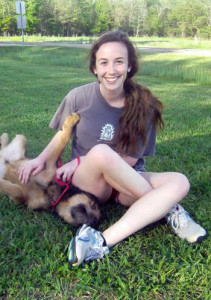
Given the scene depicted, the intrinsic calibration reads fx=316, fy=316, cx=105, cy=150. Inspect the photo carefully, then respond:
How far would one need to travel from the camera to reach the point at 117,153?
96.8 inches

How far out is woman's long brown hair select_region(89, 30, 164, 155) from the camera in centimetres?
254

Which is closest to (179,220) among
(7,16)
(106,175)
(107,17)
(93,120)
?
(106,175)

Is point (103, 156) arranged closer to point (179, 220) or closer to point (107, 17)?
point (179, 220)

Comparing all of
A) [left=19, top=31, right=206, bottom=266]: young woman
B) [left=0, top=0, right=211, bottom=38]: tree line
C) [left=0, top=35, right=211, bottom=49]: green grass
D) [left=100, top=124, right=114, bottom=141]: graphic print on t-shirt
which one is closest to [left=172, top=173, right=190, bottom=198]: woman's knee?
[left=19, top=31, right=206, bottom=266]: young woman

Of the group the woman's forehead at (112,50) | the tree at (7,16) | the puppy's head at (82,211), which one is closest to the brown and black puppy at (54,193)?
the puppy's head at (82,211)

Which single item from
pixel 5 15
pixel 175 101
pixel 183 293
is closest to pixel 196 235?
pixel 183 293

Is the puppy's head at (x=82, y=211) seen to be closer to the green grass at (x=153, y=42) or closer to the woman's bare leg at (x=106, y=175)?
the woman's bare leg at (x=106, y=175)

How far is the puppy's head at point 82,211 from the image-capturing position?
7.99 feet

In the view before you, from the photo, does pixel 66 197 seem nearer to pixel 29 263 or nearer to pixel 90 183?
pixel 90 183

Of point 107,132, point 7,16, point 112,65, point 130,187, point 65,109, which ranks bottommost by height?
point 130,187

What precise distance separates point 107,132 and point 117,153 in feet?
0.84

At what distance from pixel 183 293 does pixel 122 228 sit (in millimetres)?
556

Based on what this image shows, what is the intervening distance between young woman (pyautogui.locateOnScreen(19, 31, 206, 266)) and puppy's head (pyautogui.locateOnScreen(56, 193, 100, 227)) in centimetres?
9

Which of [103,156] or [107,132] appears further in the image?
[107,132]
